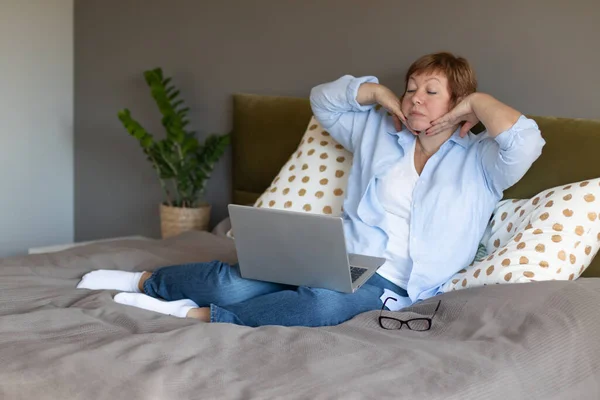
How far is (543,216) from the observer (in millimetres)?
2129

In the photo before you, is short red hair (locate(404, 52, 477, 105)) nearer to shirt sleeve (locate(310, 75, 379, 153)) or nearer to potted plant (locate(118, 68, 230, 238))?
shirt sleeve (locate(310, 75, 379, 153))

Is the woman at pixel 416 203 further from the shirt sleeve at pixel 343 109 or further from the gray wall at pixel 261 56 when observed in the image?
the gray wall at pixel 261 56

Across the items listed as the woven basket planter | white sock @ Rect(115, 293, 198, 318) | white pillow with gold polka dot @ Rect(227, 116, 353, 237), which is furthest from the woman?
the woven basket planter

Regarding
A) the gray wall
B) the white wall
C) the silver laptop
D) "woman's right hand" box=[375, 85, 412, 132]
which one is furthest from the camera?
the white wall

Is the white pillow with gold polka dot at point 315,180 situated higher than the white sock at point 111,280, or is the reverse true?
the white pillow with gold polka dot at point 315,180

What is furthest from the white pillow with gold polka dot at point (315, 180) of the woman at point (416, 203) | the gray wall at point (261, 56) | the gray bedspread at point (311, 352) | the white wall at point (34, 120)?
the white wall at point (34, 120)

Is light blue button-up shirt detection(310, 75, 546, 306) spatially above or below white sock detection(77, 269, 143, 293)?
above

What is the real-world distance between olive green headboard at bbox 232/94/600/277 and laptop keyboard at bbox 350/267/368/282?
54 centimetres

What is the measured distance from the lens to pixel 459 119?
2225 mm

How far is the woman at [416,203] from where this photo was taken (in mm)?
2082

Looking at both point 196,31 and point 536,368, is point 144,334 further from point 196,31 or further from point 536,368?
point 196,31

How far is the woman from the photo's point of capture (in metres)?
2.08

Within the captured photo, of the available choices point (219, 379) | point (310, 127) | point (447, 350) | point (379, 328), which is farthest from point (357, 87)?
point (219, 379)

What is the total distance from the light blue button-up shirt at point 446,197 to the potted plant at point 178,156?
1.18 meters
